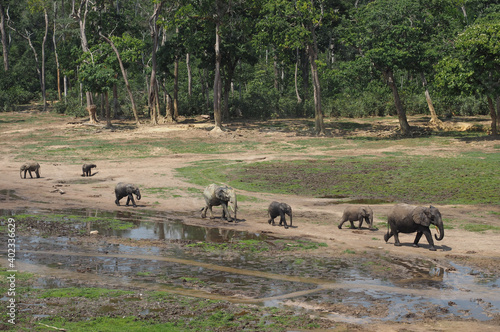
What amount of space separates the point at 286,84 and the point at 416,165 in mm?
43699

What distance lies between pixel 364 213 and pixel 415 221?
2.94 metres

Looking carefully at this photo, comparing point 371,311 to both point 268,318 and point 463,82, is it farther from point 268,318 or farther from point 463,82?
point 463,82

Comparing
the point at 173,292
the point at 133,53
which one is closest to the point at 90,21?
the point at 133,53

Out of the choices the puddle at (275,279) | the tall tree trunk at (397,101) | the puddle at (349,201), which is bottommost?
the puddle at (275,279)

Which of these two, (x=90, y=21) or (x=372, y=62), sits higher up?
(x=90, y=21)

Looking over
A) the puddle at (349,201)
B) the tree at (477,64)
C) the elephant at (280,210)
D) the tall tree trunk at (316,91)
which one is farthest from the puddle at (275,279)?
the tall tree trunk at (316,91)

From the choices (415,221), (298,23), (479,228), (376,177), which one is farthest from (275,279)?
(298,23)

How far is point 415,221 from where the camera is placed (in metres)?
15.7

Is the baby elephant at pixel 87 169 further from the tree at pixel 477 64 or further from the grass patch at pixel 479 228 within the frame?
the tree at pixel 477 64

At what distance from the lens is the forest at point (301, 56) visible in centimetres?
4134

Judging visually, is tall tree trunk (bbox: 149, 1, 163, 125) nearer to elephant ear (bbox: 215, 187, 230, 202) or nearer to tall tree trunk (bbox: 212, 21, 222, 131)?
tall tree trunk (bbox: 212, 21, 222, 131)

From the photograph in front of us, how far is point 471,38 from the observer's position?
3712cm

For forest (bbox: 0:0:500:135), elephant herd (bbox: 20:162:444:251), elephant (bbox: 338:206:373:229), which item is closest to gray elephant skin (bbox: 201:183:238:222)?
elephant herd (bbox: 20:162:444:251)

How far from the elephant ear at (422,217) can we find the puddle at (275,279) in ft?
4.56
